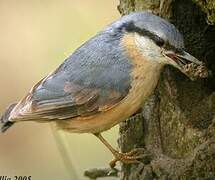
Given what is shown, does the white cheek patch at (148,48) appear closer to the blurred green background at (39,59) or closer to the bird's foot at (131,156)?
the bird's foot at (131,156)

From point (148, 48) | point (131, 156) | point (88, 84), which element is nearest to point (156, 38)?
point (148, 48)

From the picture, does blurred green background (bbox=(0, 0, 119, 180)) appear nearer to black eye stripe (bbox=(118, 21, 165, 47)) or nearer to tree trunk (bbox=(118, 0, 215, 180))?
tree trunk (bbox=(118, 0, 215, 180))

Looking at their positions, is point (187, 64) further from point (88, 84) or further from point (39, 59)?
point (39, 59)

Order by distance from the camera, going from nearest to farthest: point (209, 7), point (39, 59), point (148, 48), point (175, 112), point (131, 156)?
1. point (209, 7)
2. point (148, 48)
3. point (175, 112)
4. point (131, 156)
5. point (39, 59)

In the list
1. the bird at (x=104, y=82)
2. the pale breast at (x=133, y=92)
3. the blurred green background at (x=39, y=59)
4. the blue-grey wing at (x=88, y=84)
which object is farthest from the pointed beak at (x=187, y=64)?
the blurred green background at (x=39, y=59)

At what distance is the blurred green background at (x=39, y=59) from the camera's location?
7.12 metres

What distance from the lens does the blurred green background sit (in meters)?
7.12

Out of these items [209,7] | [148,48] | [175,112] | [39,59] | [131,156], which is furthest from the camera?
[39,59]

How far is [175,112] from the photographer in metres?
5.15

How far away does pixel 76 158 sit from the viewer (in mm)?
6926

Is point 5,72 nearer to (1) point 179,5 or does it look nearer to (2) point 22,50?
(2) point 22,50

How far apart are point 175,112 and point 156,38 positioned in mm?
536

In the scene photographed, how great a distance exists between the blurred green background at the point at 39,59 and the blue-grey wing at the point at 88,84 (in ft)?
5.98

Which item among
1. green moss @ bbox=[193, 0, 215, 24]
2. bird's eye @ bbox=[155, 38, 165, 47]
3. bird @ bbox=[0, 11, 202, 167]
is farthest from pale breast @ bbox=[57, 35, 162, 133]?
green moss @ bbox=[193, 0, 215, 24]
